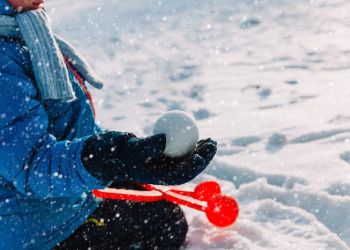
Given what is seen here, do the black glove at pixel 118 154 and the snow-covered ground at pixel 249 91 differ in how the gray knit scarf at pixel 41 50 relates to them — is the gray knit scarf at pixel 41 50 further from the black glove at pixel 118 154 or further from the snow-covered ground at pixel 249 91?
the snow-covered ground at pixel 249 91

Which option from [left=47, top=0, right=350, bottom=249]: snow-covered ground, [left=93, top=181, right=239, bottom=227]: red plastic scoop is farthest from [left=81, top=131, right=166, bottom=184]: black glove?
[left=47, top=0, right=350, bottom=249]: snow-covered ground

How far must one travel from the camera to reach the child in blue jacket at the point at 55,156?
161cm

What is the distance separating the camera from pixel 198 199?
2.50m

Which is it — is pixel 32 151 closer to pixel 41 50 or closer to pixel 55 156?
pixel 55 156

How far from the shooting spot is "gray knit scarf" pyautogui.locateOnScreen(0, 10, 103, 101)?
5.83 feet

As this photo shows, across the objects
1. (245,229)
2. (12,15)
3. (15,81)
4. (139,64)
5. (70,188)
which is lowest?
(139,64)

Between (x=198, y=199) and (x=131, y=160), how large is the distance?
0.99 metres

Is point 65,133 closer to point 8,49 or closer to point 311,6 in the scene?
point 8,49

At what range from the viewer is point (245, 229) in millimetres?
2402

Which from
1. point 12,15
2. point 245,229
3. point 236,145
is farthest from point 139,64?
point 12,15

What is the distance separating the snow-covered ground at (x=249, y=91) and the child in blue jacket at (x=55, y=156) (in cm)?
49

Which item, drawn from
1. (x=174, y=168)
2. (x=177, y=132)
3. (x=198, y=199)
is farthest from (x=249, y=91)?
(x=174, y=168)

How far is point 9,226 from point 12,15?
2.37ft

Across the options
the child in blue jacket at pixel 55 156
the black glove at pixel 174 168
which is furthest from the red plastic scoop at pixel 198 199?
the black glove at pixel 174 168
